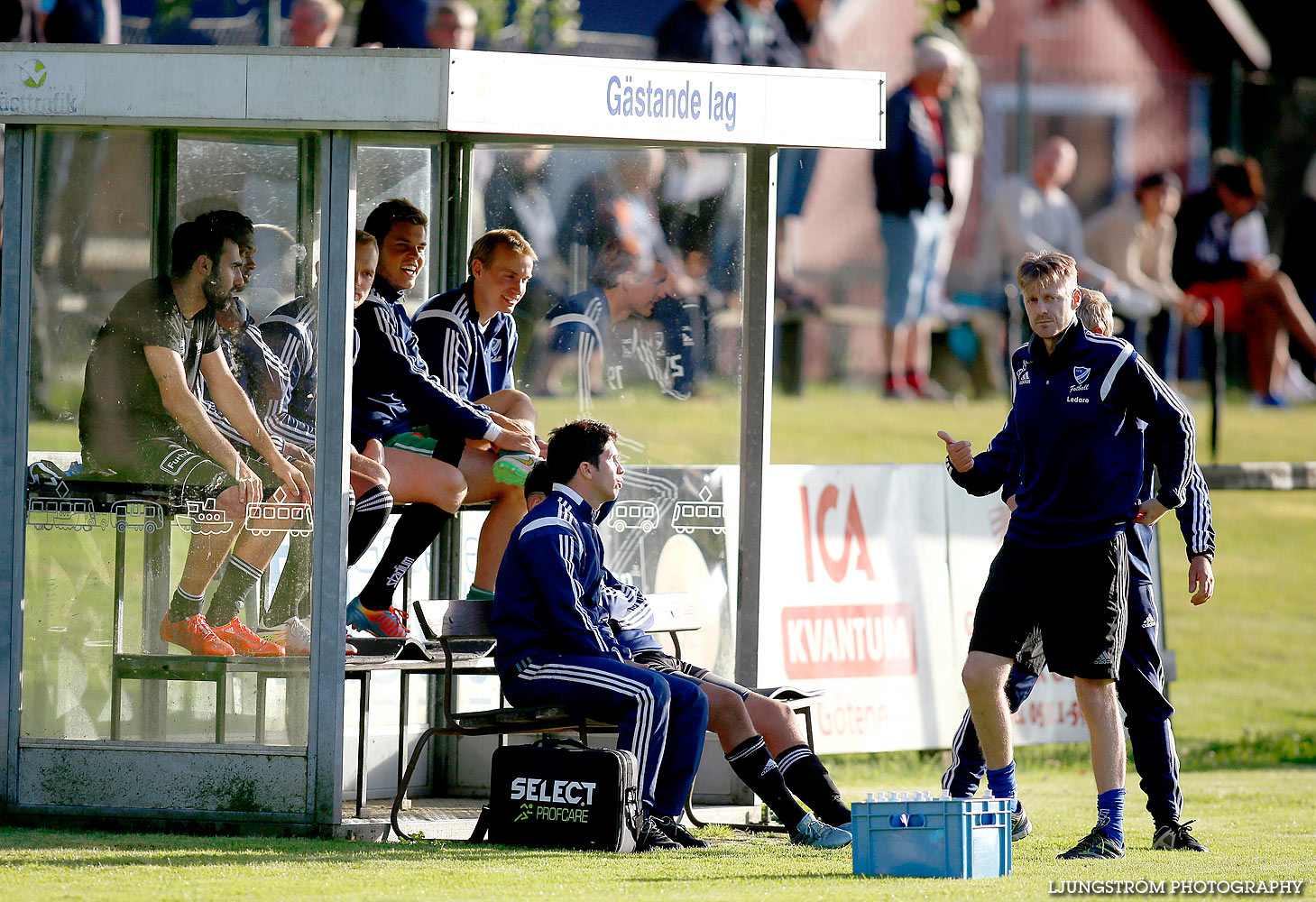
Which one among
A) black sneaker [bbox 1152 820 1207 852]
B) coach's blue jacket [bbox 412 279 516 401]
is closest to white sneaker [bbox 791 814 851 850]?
black sneaker [bbox 1152 820 1207 852]

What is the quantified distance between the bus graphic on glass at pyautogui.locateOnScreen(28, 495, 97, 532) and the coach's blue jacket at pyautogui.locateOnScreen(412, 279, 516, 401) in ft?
4.97

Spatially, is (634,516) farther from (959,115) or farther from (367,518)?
(959,115)

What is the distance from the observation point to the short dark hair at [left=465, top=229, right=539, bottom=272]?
7.86 m

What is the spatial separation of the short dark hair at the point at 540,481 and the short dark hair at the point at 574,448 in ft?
0.11

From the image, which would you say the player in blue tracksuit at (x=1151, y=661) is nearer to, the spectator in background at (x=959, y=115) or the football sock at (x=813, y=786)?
the football sock at (x=813, y=786)

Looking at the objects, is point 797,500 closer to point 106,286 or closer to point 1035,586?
point 1035,586

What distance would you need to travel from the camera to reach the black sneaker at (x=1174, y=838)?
6691 millimetres

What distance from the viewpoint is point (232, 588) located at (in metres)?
6.75

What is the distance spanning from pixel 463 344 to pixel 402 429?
47 cm

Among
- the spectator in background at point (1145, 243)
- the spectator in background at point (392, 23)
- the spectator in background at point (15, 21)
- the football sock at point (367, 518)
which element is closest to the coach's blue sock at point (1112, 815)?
the football sock at point (367, 518)

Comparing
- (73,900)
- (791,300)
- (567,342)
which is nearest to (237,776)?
(73,900)

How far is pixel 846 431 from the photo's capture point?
51.8ft

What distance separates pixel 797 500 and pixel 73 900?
205 inches

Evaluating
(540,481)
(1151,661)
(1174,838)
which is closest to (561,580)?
(540,481)
